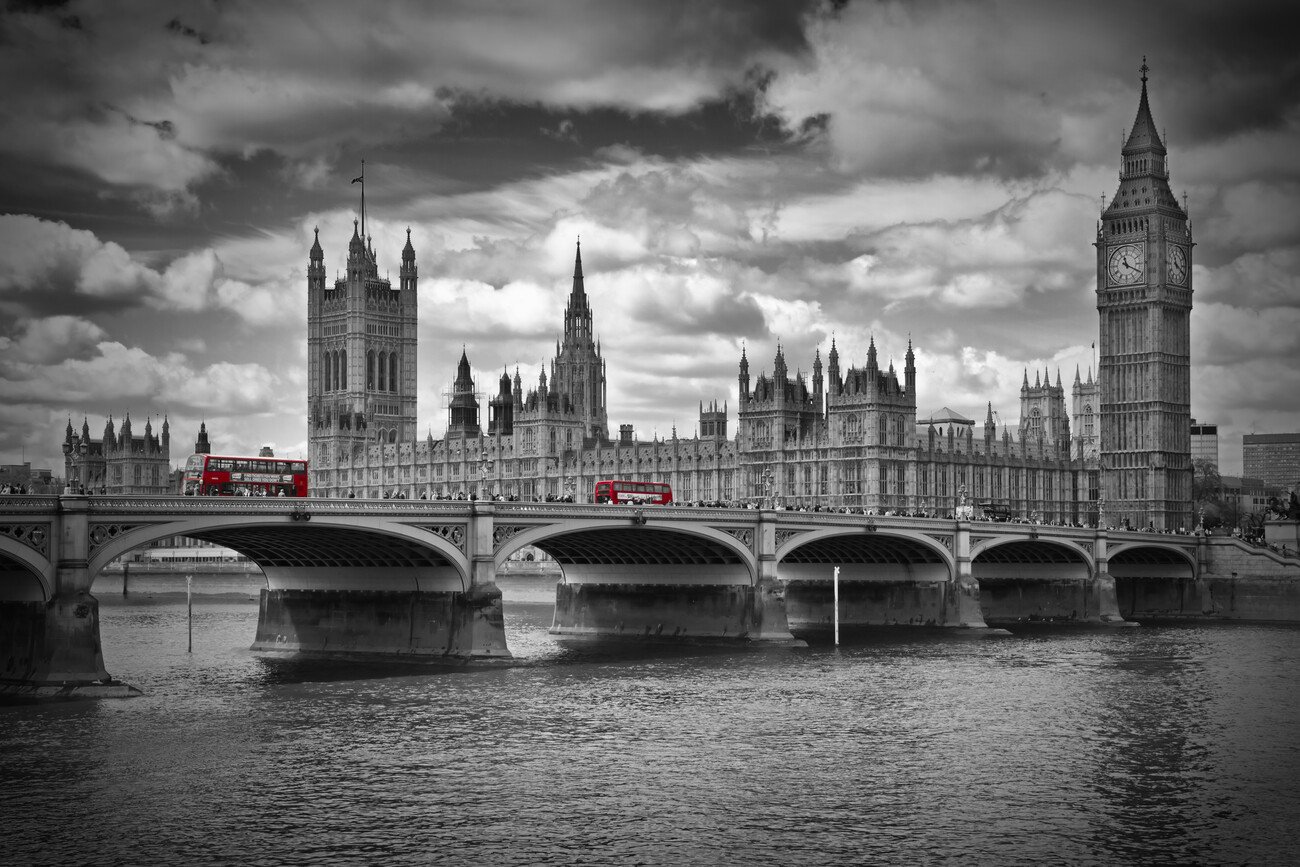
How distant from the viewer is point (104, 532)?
2010 inches

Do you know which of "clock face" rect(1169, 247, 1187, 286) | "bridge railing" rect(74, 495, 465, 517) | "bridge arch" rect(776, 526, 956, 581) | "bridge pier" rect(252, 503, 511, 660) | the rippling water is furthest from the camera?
"clock face" rect(1169, 247, 1187, 286)

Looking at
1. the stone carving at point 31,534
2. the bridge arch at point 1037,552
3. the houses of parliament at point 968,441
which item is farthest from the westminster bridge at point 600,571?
the houses of parliament at point 968,441

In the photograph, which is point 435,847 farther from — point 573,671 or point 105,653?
point 105,653

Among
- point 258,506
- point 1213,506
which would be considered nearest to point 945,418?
point 1213,506

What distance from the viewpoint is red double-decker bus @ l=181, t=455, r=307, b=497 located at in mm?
66125

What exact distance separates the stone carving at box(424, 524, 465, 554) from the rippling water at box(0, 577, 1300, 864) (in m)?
5.17

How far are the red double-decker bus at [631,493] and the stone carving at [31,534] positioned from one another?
33.1 meters

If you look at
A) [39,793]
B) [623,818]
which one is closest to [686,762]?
[623,818]

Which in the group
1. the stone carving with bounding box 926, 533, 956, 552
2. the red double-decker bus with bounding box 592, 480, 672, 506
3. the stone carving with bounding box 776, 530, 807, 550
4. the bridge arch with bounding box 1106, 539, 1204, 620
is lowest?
the bridge arch with bounding box 1106, 539, 1204, 620

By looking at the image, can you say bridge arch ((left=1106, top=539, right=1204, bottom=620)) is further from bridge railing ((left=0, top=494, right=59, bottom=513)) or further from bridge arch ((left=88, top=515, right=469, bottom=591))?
bridge railing ((left=0, top=494, right=59, bottom=513))

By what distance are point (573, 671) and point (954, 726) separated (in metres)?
17.4

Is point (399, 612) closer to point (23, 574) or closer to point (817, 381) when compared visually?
point (23, 574)

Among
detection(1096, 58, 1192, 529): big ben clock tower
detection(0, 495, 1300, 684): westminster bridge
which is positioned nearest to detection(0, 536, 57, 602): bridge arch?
detection(0, 495, 1300, 684): westminster bridge

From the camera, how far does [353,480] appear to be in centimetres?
18562
